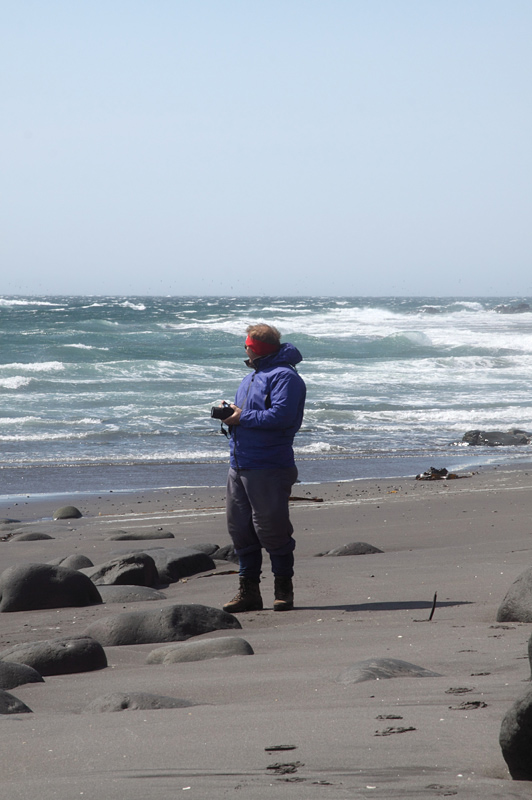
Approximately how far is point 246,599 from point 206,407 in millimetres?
14531

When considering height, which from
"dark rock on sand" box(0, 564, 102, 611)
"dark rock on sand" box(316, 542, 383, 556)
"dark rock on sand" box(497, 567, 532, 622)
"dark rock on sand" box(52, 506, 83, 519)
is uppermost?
"dark rock on sand" box(497, 567, 532, 622)

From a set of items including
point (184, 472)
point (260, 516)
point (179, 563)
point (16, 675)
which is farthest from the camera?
point (184, 472)

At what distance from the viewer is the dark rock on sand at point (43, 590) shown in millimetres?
5059

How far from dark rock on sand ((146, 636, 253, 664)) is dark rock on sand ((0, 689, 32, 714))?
2.72ft

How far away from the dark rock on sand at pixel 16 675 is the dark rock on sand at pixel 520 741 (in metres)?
2.10

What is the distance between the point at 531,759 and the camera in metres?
1.90

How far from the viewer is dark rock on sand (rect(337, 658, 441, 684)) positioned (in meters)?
2.98

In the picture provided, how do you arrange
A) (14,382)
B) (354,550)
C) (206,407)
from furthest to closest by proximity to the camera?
(14,382)
(206,407)
(354,550)

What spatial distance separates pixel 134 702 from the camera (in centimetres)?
278

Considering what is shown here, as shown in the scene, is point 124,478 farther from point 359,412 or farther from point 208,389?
point 208,389

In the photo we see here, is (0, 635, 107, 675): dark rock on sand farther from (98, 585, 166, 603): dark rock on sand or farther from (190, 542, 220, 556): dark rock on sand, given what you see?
(190, 542, 220, 556): dark rock on sand

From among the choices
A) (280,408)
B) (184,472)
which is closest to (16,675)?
(280,408)

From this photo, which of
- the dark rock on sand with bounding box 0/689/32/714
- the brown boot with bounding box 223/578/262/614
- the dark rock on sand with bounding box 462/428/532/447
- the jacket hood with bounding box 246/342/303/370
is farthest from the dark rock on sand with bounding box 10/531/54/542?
the dark rock on sand with bounding box 462/428/532/447

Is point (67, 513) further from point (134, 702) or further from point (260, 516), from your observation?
point (134, 702)
